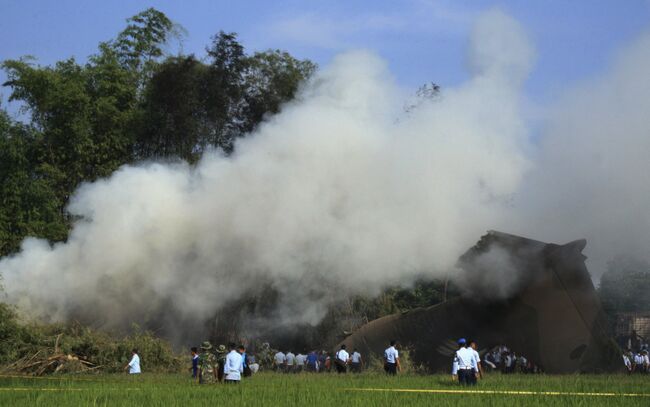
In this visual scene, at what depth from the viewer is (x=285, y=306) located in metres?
34.7

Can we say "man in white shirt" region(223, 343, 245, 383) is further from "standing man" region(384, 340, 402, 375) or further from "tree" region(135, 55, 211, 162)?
"tree" region(135, 55, 211, 162)

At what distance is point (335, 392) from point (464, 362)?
3.51 meters

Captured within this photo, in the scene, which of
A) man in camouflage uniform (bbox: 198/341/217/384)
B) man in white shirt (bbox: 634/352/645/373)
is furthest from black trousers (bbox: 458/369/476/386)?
man in white shirt (bbox: 634/352/645/373)

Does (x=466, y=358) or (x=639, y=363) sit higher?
(x=639, y=363)

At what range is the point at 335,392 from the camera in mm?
21641

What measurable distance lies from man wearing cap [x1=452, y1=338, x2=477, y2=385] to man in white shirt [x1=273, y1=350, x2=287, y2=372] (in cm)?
1470

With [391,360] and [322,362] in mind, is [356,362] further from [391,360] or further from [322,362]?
[322,362]

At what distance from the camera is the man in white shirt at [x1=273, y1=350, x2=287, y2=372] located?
37.1 m

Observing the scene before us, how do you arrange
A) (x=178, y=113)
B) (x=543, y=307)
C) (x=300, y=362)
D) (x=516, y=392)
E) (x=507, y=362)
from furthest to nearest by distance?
(x=178, y=113) → (x=507, y=362) → (x=300, y=362) → (x=543, y=307) → (x=516, y=392)

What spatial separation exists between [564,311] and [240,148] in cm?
1344

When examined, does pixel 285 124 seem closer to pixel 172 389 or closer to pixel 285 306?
pixel 285 306

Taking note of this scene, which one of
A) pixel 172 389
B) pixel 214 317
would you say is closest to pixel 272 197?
pixel 214 317

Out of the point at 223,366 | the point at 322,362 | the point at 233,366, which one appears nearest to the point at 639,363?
the point at 322,362

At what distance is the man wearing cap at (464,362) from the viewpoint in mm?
22859
